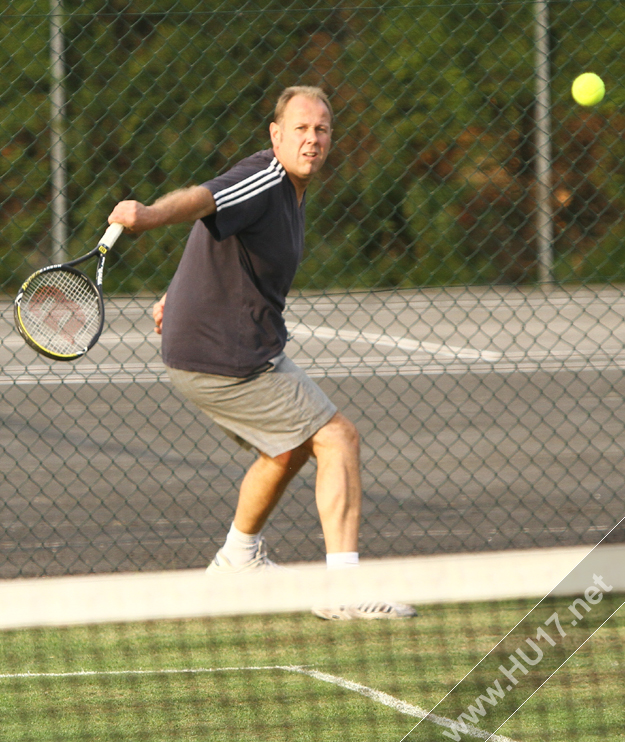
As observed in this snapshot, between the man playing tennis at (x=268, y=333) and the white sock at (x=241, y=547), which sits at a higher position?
the man playing tennis at (x=268, y=333)

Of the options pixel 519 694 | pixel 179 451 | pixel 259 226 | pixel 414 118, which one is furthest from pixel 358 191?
pixel 519 694

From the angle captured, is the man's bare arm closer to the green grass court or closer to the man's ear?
the man's ear

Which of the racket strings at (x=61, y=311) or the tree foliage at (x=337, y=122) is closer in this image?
the racket strings at (x=61, y=311)

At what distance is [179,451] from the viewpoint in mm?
6613

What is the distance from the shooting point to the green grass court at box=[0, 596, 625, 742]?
316 cm

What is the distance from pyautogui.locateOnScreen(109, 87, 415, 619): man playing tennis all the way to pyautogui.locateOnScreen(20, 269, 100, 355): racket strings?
28 cm

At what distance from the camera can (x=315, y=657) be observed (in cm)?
369

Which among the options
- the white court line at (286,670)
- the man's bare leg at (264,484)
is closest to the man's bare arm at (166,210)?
the man's bare leg at (264,484)

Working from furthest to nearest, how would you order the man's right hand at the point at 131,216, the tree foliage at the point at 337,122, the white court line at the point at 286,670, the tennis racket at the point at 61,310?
1. the tree foliage at the point at 337,122
2. the tennis racket at the point at 61,310
3. the white court line at the point at 286,670
4. the man's right hand at the point at 131,216

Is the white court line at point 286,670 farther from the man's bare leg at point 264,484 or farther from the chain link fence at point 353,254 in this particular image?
the chain link fence at point 353,254

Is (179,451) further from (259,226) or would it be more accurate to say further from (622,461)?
(259,226)

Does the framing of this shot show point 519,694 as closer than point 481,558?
No

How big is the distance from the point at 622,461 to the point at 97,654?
3.46 metres

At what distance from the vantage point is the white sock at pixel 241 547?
4090 mm
